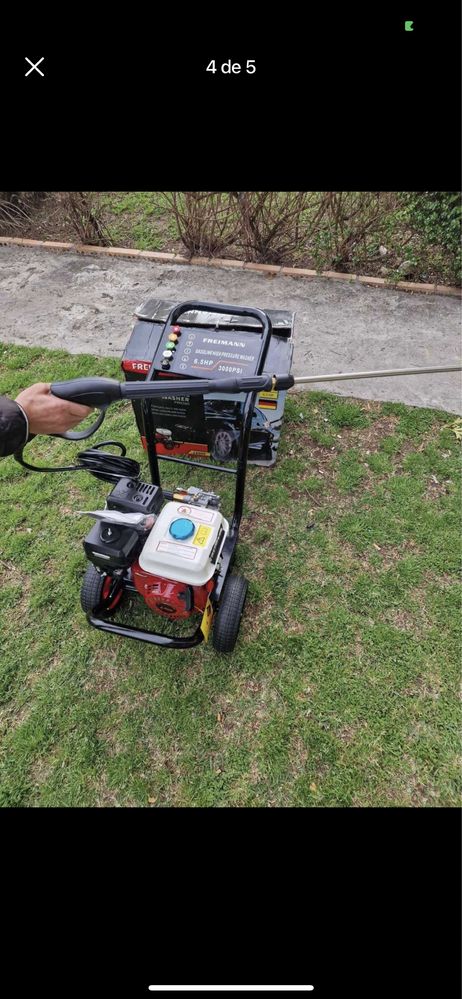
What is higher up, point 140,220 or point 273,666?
point 140,220

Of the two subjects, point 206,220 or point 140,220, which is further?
point 140,220

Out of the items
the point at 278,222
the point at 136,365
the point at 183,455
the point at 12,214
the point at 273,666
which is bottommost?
the point at 273,666

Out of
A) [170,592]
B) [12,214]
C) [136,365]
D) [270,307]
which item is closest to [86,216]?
[12,214]

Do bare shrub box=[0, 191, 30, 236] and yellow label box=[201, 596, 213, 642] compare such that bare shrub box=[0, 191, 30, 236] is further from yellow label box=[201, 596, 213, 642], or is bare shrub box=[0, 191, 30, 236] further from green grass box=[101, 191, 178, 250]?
yellow label box=[201, 596, 213, 642]

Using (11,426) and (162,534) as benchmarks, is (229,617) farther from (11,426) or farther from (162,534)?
(11,426)

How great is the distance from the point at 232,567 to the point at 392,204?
3888mm

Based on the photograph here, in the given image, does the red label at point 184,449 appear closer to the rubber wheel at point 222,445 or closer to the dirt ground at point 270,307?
the rubber wheel at point 222,445

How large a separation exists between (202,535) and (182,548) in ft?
0.34

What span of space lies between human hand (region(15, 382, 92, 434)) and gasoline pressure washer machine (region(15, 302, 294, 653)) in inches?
1.8

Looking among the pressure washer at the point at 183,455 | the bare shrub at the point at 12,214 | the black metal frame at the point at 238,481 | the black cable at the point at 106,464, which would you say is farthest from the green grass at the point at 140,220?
the black cable at the point at 106,464

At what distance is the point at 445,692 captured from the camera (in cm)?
232

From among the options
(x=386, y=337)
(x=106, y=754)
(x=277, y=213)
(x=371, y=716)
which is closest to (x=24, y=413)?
(x=106, y=754)

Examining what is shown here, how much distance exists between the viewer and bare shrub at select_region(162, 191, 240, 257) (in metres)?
4.80

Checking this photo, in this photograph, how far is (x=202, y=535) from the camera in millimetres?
2035
